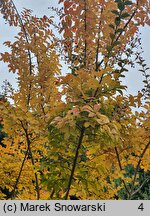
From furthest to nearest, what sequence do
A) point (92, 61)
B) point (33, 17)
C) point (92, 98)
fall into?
point (33, 17) < point (92, 61) < point (92, 98)

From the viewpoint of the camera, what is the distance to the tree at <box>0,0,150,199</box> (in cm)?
264

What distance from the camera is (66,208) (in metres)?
2.62

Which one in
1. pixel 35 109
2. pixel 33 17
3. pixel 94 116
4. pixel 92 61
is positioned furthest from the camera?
pixel 33 17

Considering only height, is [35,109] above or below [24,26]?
below

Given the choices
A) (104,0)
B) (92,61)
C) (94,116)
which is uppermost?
(104,0)

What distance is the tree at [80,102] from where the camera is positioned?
2.64 m

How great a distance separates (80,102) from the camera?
2564mm

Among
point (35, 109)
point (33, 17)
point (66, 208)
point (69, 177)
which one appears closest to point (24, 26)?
point (33, 17)

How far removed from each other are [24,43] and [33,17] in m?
0.41

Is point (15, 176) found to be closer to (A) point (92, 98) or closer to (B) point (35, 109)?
(B) point (35, 109)

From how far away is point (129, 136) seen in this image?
3471 millimetres

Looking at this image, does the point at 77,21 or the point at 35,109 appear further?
the point at 35,109

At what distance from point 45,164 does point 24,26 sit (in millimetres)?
1896

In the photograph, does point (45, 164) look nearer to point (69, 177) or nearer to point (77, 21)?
point (69, 177)
